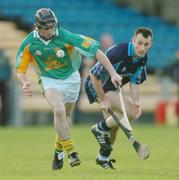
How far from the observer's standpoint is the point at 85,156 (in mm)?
13484

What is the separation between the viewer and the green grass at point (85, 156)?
394 inches

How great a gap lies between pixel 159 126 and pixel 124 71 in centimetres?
1180

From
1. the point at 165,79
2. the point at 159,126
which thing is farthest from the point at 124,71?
the point at 165,79

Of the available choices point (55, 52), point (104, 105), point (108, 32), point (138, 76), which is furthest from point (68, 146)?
point (108, 32)

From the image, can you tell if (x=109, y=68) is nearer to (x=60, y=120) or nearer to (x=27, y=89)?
(x=60, y=120)

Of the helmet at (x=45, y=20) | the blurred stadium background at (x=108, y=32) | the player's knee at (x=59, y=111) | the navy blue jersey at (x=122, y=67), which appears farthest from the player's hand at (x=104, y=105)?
the blurred stadium background at (x=108, y=32)

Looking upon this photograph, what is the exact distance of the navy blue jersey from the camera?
11070 mm

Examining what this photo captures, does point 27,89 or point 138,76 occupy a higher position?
point 27,89

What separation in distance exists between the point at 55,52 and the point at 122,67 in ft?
3.27

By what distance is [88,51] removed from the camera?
10.5 m

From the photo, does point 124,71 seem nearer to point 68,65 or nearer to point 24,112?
point 68,65

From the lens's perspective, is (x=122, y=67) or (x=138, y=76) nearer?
(x=122, y=67)

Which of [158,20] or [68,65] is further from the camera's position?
[158,20]

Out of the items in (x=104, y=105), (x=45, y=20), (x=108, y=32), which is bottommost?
(x=108, y=32)
